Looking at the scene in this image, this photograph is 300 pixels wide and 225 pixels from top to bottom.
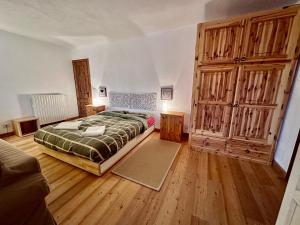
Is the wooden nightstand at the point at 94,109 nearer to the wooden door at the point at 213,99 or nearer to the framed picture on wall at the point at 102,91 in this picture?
the framed picture on wall at the point at 102,91

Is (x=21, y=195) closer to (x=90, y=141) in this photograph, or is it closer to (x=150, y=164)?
(x=90, y=141)

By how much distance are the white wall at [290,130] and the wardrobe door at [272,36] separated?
431mm

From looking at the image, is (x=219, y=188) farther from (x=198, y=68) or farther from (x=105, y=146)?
(x=198, y=68)

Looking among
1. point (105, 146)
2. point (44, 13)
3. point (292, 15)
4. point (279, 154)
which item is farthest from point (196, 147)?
point (44, 13)

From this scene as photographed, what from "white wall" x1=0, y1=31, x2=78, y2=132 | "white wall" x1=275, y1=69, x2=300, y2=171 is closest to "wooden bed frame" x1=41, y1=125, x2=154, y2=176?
"white wall" x1=0, y1=31, x2=78, y2=132

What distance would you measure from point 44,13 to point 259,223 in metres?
4.25

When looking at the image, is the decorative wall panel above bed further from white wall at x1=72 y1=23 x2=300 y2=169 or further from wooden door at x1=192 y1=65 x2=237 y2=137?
wooden door at x1=192 y1=65 x2=237 y2=137

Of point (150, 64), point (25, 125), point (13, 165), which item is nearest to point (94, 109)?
Answer: point (25, 125)

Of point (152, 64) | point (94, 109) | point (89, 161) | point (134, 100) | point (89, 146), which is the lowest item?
point (89, 161)

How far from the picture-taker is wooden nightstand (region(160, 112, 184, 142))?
298cm

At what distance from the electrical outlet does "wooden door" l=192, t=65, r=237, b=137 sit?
451 cm

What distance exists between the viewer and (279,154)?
2111mm

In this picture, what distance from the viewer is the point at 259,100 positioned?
6.89ft

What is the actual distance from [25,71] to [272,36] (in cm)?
538
